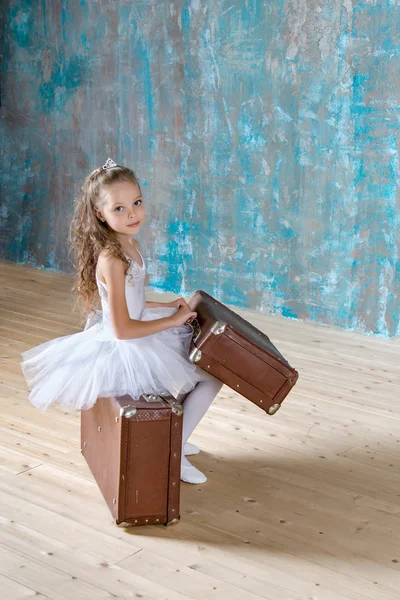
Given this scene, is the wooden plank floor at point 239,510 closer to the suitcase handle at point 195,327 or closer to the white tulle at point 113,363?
the white tulle at point 113,363

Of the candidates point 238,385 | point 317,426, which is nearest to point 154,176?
point 317,426

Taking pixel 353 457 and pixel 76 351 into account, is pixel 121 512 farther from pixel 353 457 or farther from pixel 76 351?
pixel 353 457

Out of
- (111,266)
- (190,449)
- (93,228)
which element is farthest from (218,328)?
(190,449)

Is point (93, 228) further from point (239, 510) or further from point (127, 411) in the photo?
point (239, 510)

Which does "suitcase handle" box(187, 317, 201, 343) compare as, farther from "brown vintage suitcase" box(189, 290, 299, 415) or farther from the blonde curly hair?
the blonde curly hair

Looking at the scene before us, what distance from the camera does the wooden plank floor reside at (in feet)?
6.38

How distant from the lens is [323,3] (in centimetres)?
415

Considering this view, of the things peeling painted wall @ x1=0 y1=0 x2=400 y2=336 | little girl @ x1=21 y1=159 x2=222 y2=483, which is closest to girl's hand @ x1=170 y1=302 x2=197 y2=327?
little girl @ x1=21 y1=159 x2=222 y2=483

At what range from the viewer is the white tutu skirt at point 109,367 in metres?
2.29

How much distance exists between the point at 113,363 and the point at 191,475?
0.45m

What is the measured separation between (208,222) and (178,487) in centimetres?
273

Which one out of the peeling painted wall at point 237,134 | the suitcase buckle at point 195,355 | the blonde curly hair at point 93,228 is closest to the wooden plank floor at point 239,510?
the suitcase buckle at point 195,355

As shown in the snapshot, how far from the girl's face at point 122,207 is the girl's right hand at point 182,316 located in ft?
0.88

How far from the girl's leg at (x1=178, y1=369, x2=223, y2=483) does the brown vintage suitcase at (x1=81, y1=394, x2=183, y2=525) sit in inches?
9.6
